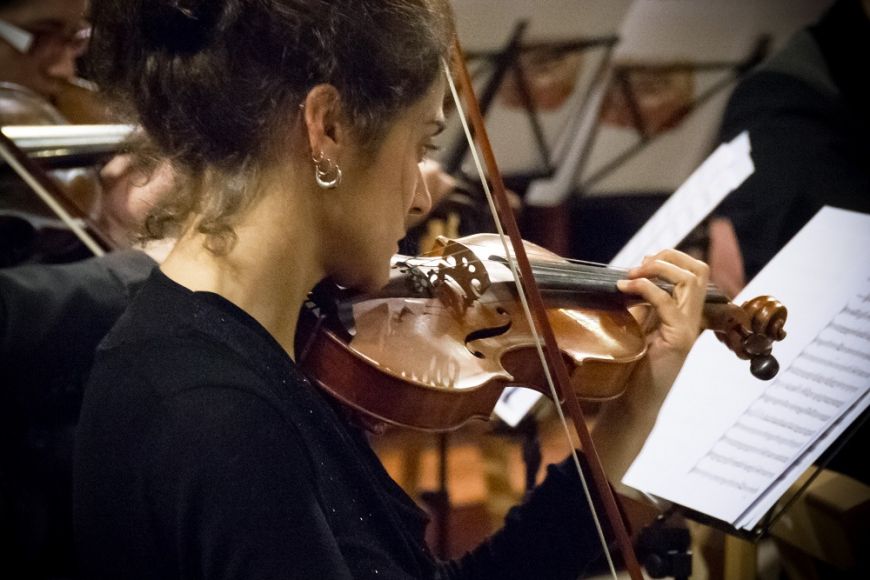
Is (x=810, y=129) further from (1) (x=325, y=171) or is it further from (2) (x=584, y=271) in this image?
(1) (x=325, y=171)

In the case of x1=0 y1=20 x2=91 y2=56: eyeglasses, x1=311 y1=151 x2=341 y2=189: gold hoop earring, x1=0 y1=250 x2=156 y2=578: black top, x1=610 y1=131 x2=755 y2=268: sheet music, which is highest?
x1=311 y1=151 x2=341 y2=189: gold hoop earring

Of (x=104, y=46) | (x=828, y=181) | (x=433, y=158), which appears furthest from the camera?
(x=828, y=181)

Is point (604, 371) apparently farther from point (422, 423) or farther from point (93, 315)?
point (93, 315)

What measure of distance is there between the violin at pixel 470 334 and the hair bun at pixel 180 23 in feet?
0.74

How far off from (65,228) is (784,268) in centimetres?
78

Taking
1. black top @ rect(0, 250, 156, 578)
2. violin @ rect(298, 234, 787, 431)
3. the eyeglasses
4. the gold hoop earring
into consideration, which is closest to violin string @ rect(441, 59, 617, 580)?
violin @ rect(298, 234, 787, 431)

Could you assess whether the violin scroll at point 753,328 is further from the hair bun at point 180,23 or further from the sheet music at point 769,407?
the hair bun at point 180,23

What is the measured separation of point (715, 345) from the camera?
2.84 feet

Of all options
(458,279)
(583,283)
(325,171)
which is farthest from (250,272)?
(583,283)

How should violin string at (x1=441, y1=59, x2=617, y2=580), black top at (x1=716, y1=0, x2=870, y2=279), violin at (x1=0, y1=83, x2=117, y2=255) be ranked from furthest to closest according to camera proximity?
black top at (x1=716, y1=0, x2=870, y2=279) < violin at (x1=0, y1=83, x2=117, y2=255) < violin string at (x1=441, y1=59, x2=617, y2=580)

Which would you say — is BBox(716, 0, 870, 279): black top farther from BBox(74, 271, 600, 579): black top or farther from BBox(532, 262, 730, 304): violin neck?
BBox(74, 271, 600, 579): black top

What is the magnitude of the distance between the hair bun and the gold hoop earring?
0.11m

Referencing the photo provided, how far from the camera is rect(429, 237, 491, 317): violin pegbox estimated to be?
78 cm

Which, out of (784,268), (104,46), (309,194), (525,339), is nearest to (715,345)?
(784,268)
